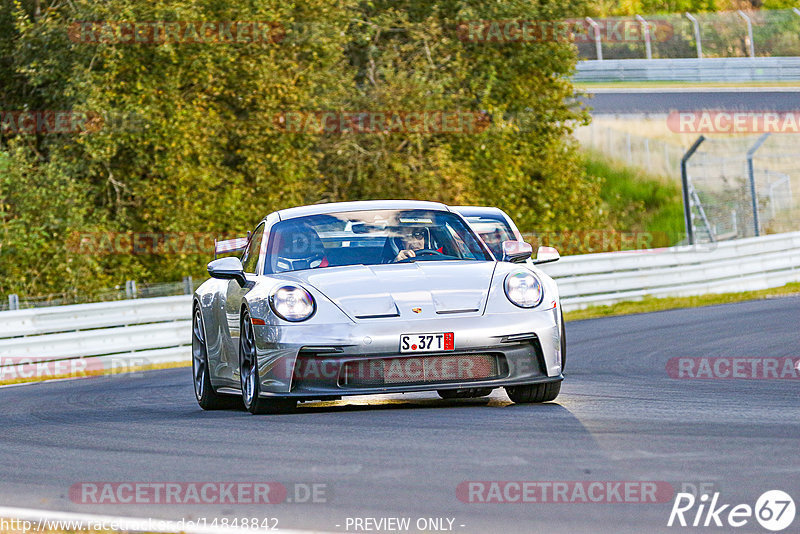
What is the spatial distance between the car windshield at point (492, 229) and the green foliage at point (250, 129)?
40.7 feet

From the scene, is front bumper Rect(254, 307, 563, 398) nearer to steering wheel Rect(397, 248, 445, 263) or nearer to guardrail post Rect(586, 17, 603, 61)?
steering wheel Rect(397, 248, 445, 263)

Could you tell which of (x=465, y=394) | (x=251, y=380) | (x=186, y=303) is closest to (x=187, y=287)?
(x=186, y=303)

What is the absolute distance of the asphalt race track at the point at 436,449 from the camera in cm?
545

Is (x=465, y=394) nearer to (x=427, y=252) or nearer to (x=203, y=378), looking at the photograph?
(x=427, y=252)

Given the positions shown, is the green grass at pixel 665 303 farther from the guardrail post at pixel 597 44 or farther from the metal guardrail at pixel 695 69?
the guardrail post at pixel 597 44

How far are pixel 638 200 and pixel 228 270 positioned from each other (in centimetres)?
3141

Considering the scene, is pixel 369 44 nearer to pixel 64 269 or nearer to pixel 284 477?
pixel 64 269

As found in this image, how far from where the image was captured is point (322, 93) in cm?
3012

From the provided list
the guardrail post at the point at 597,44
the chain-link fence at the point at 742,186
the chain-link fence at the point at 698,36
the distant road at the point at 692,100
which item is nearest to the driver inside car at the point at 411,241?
the chain-link fence at the point at 742,186

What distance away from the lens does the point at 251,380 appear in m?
9.12

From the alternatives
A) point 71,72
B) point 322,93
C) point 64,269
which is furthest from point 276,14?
point 64,269

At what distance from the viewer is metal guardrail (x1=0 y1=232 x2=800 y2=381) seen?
17.3m

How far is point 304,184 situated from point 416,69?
423cm

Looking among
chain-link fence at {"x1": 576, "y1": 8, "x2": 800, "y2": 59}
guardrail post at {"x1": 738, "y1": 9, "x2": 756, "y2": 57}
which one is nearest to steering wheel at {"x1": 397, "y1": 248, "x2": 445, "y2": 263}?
chain-link fence at {"x1": 576, "y1": 8, "x2": 800, "y2": 59}
